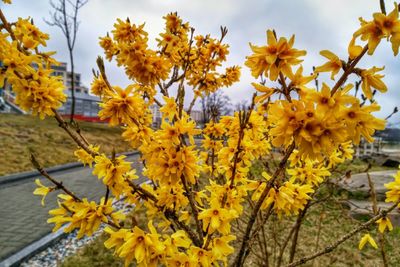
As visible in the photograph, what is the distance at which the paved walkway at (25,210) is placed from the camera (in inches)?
187

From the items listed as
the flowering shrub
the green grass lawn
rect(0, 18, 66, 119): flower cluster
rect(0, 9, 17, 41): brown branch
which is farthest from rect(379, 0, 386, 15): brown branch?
the green grass lawn

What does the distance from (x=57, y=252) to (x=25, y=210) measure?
2574mm

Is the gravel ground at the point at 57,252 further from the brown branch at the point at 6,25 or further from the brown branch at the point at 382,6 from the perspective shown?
the brown branch at the point at 382,6

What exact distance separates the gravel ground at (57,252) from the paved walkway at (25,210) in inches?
16.6

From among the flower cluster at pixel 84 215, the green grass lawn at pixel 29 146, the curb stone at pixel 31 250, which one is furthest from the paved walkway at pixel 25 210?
the flower cluster at pixel 84 215

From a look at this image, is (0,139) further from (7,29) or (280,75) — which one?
(280,75)

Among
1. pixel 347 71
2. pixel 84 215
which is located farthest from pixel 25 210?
pixel 347 71

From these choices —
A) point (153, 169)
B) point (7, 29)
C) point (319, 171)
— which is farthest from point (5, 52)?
point (319, 171)

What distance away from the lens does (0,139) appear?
12.9 m

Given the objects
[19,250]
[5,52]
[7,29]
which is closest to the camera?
[5,52]

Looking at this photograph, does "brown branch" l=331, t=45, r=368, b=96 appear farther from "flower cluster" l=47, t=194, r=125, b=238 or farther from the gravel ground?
the gravel ground

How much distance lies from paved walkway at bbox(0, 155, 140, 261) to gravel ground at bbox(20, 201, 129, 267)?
422mm

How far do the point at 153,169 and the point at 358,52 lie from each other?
3.23ft

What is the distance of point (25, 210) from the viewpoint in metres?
6.33
